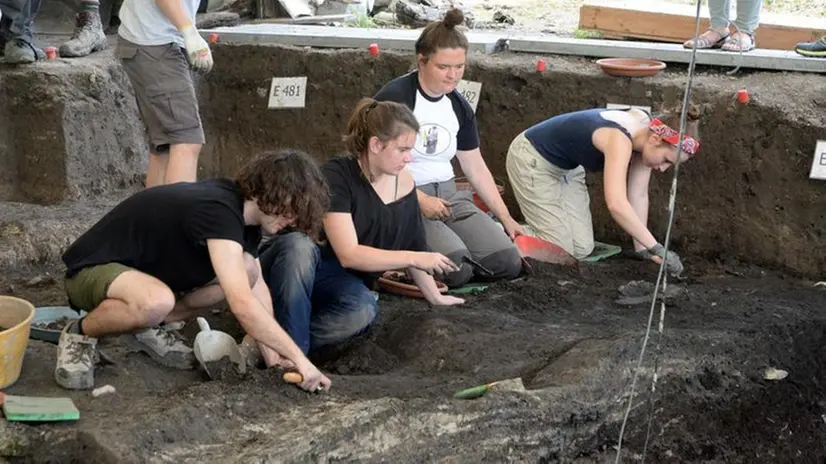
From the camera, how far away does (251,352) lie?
11.6 feet

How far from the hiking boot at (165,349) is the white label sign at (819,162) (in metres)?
3.06

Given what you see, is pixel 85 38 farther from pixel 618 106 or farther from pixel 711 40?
pixel 711 40

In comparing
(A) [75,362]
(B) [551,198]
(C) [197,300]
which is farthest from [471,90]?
(A) [75,362]

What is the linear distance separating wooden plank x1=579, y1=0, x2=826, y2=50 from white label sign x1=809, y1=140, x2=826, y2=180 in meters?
1.17

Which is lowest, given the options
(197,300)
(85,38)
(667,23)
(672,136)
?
(197,300)

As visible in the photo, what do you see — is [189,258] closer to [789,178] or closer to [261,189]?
[261,189]

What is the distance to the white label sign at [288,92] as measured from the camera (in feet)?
20.3

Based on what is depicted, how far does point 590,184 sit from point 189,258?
2.84 meters

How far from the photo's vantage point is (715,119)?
16.8ft

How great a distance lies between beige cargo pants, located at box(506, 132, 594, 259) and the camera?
5.07m

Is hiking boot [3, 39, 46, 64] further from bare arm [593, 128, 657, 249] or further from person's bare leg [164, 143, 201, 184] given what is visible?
bare arm [593, 128, 657, 249]

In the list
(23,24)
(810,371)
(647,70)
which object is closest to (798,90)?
(647,70)

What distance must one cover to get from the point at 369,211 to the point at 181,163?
1091mm

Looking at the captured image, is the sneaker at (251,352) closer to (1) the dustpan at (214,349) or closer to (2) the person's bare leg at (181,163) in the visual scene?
(1) the dustpan at (214,349)
